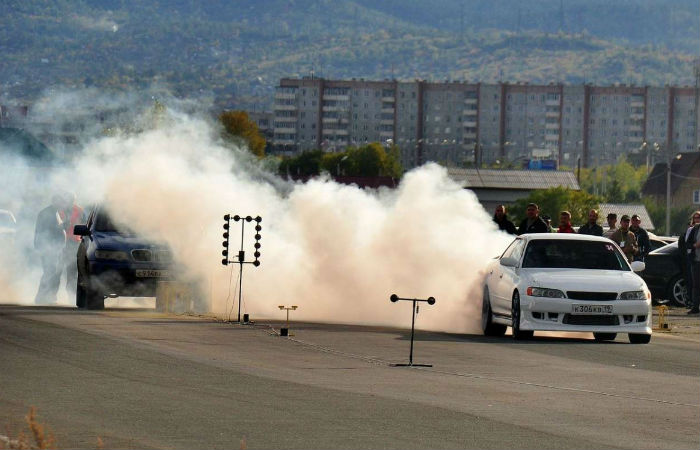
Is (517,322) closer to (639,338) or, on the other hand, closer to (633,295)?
(633,295)

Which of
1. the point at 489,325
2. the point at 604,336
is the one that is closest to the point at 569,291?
the point at 604,336

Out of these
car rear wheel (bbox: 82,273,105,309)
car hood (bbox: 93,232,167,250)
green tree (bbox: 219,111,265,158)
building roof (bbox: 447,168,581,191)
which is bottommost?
car rear wheel (bbox: 82,273,105,309)

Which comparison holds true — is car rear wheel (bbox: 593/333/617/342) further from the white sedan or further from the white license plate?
the white license plate

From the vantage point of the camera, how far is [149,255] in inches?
1039

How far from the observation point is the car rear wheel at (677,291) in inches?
1262

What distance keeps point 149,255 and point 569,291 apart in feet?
26.6

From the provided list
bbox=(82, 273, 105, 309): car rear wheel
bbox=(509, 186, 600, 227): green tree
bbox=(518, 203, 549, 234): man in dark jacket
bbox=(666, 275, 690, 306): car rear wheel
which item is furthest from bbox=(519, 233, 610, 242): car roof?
bbox=(509, 186, 600, 227): green tree

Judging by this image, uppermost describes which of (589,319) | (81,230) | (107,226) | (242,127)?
(242,127)

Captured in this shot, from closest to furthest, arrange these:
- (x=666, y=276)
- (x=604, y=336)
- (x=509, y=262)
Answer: (x=509, y=262) → (x=604, y=336) → (x=666, y=276)

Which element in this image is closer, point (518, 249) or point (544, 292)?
point (544, 292)

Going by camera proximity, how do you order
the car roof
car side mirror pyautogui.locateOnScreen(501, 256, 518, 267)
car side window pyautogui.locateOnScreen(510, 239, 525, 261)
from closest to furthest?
1. car side mirror pyautogui.locateOnScreen(501, 256, 518, 267)
2. car side window pyautogui.locateOnScreen(510, 239, 525, 261)
3. the car roof

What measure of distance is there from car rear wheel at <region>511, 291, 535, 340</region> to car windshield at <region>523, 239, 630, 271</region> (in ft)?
2.55

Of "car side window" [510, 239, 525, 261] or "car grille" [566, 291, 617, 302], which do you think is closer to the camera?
"car grille" [566, 291, 617, 302]

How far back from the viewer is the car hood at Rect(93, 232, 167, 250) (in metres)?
26.2
